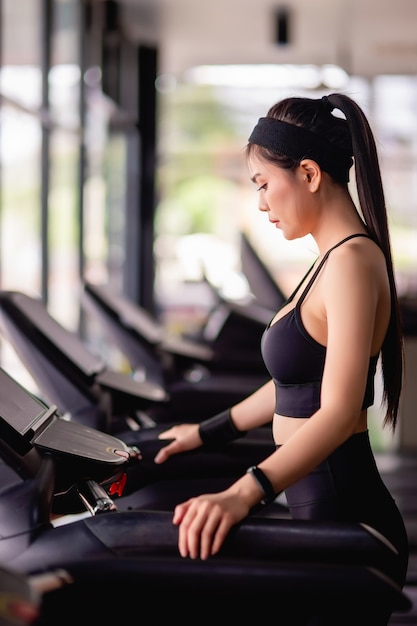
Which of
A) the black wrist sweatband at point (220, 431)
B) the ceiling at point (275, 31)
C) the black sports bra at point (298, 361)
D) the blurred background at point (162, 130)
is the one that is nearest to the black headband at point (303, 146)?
the black sports bra at point (298, 361)

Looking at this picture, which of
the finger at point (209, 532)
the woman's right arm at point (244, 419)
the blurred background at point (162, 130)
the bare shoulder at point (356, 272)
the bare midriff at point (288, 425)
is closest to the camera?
the finger at point (209, 532)

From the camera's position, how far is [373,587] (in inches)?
44.8

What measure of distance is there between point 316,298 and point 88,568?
0.51 m

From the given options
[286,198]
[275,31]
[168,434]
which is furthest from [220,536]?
[275,31]

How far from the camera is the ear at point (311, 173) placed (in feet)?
4.67

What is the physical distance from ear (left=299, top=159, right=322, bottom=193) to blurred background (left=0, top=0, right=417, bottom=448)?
2.49m

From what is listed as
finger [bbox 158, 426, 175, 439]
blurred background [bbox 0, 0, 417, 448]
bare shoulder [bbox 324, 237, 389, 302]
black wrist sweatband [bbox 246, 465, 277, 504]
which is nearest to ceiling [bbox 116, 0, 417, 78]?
blurred background [bbox 0, 0, 417, 448]

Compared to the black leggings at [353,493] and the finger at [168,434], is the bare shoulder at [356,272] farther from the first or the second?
the finger at [168,434]

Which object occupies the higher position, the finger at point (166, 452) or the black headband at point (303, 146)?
the black headband at point (303, 146)

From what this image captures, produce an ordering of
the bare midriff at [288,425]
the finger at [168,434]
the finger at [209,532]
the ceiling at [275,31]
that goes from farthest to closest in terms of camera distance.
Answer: the ceiling at [275,31]
the finger at [168,434]
the bare midriff at [288,425]
the finger at [209,532]

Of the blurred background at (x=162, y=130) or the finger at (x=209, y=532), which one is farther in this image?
the blurred background at (x=162, y=130)

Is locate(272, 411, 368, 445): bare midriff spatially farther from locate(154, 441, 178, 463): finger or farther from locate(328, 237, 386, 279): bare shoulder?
locate(154, 441, 178, 463): finger

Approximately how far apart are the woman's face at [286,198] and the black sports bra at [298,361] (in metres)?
0.07

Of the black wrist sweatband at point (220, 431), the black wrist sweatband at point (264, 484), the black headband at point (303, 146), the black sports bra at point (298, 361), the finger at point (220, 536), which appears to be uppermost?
the black headband at point (303, 146)
